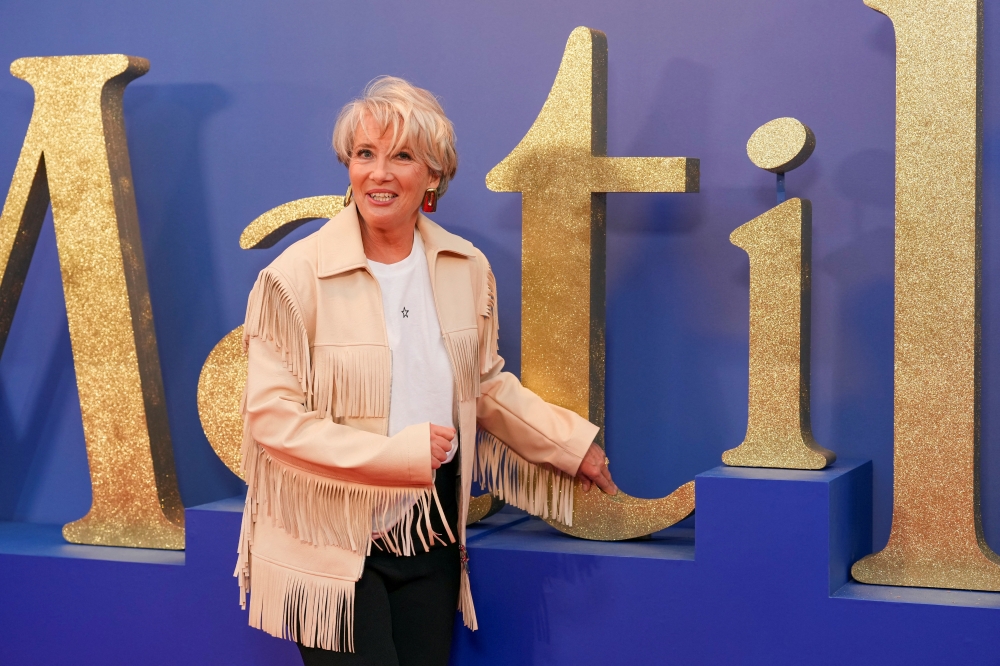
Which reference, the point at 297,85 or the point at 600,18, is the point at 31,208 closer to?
the point at 297,85

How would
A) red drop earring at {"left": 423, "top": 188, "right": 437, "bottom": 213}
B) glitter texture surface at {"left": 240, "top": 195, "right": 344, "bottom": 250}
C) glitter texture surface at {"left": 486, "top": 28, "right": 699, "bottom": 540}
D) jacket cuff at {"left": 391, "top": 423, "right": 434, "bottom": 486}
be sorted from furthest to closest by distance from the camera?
glitter texture surface at {"left": 240, "top": 195, "right": 344, "bottom": 250}, glitter texture surface at {"left": 486, "top": 28, "right": 699, "bottom": 540}, red drop earring at {"left": 423, "top": 188, "right": 437, "bottom": 213}, jacket cuff at {"left": 391, "top": 423, "right": 434, "bottom": 486}

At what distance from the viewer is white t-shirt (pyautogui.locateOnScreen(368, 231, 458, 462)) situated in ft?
6.38

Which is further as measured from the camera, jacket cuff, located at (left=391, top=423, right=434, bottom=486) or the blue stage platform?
the blue stage platform

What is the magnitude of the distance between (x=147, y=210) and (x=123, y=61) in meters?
0.39

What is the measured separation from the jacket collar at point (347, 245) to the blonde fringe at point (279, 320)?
0.07 metres

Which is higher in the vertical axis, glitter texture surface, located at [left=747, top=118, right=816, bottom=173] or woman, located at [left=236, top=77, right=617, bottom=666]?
glitter texture surface, located at [left=747, top=118, right=816, bottom=173]

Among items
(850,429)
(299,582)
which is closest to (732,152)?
(850,429)

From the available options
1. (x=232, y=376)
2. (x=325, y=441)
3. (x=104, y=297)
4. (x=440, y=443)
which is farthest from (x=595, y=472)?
(x=104, y=297)

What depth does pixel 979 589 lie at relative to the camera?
2031mm

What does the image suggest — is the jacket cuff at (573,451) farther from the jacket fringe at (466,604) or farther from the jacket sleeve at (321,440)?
the jacket sleeve at (321,440)

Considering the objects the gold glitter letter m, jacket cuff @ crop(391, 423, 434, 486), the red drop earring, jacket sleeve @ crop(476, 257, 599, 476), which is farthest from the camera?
the gold glitter letter m

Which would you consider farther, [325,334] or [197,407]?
[197,407]

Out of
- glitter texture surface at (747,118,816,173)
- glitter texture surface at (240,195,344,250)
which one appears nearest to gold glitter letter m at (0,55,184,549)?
glitter texture surface at (240,195,344,250)

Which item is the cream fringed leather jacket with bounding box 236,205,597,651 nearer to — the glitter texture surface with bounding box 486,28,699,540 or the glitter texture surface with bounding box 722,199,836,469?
the glitter texture surface with bounding box 486,28,699,540
